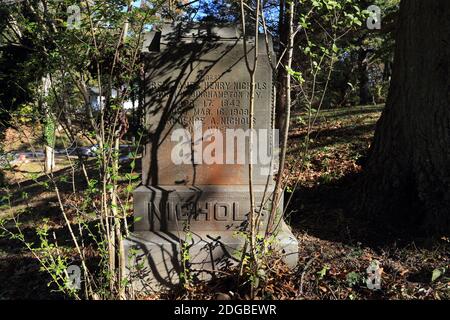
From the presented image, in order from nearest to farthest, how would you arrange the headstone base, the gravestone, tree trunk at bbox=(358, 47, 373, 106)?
1. the headstone base
2. the gravestone
3. tree trunk at bbox=(358, 47, 373, 106)

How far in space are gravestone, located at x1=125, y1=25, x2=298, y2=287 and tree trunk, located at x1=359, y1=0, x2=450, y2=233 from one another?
1.49 m

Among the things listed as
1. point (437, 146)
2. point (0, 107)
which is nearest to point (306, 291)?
point (437, 146)

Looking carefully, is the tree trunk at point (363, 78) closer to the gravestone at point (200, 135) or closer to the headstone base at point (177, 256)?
the gravestone at point (200, 135)

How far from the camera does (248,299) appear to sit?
360cm

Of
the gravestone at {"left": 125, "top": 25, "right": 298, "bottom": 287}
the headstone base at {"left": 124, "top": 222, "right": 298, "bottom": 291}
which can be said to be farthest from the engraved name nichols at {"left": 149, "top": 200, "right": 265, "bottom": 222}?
the headstone base at {"left": 124, "top": 222, "right": 298, "bottom": 291}

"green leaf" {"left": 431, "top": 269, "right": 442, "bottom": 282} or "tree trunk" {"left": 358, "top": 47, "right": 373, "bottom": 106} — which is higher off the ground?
"tree trunk" {"left": 358, "top": 47, "right": 373, "bottom": 106}

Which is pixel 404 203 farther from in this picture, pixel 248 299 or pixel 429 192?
pixel 248 299

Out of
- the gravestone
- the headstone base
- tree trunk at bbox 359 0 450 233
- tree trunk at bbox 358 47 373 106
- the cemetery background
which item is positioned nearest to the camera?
the cemetery background

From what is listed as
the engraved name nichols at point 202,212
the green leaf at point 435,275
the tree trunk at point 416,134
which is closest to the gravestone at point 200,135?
the engraved name nichols at point 202,212

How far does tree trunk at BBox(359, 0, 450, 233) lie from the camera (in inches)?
177

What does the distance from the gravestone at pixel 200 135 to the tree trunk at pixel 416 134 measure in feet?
4.90

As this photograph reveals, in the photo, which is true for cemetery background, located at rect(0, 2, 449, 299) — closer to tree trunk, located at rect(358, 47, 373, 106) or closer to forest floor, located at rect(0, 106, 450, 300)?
forest floor, located at rect(0, 106, 450, 300)

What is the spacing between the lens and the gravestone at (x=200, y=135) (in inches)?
173

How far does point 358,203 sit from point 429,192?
3.07 ft
